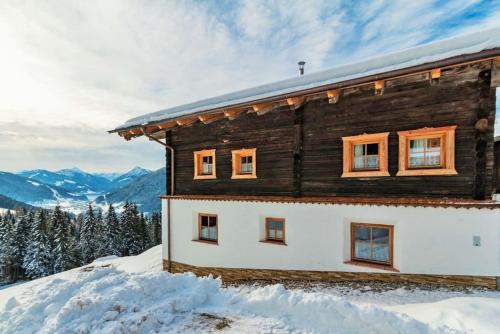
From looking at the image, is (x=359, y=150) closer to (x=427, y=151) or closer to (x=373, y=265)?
(x=427, y=151)

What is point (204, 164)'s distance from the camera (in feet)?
37.6

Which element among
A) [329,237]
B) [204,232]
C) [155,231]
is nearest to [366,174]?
[329,237]

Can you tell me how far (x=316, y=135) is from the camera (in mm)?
8555

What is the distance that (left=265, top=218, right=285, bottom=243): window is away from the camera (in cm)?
914

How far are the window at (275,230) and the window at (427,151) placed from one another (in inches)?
155

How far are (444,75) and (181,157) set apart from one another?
962 cm

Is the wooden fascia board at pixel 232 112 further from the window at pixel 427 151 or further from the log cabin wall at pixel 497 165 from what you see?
the log cabin wall at pixel 497 165

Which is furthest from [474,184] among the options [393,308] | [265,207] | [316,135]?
[265,207]

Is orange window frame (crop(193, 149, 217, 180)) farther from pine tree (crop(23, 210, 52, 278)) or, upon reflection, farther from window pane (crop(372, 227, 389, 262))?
pine tree (crop(23, 210, 52, 278))

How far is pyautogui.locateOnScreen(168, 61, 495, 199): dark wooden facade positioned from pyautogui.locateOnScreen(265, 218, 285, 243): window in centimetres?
100

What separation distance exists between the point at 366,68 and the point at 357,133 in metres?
1.78

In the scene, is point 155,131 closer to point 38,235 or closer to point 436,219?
point 436,219

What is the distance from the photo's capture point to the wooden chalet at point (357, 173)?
638 centimetres

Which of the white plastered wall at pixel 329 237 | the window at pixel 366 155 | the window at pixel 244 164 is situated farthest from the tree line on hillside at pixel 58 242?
the window at pixel 366 155
